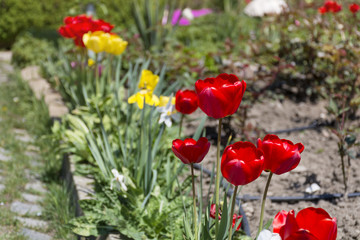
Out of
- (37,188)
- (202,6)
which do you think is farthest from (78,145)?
(202,6)

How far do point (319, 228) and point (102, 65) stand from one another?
268cm

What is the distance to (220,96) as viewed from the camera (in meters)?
1.12

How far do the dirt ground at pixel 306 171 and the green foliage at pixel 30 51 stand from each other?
3.00m

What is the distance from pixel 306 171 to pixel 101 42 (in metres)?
1.45

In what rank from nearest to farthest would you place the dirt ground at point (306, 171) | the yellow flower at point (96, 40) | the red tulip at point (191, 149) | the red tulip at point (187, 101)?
the red tulip at point (191, 149), the red tulip at point (187, 101), the dirt ground at point (306, 171), the yellow flower at point (96, 40)

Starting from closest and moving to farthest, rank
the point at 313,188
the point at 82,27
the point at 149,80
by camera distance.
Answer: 1. the point at 313,188
2. the point at 149,80
3. the point at 82,27

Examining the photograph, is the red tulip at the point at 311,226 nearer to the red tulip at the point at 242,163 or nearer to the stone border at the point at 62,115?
the red tulip at the point at 242,163

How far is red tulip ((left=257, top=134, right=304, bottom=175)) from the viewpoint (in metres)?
1.09

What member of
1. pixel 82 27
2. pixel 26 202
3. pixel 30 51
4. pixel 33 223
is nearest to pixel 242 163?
pixel 33 223

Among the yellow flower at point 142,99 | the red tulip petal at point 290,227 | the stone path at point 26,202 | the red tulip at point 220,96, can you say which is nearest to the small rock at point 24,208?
the stone path at point 26,202

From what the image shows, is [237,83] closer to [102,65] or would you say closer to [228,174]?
[228,174]

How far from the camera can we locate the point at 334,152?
264 centimetres

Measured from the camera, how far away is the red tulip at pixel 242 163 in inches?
41.3

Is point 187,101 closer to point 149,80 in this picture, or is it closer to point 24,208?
point 149,80
